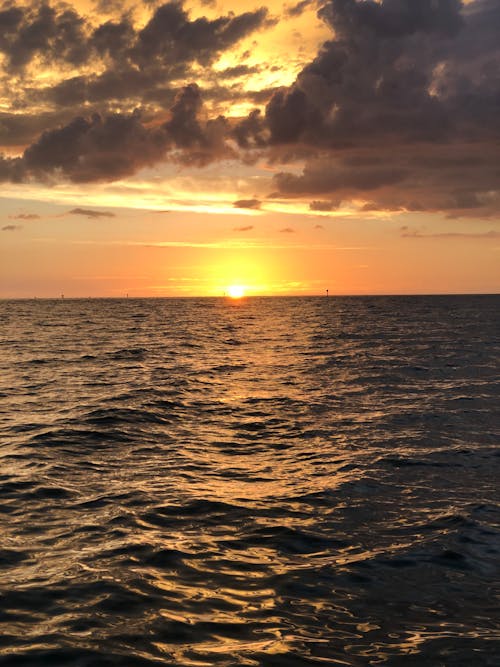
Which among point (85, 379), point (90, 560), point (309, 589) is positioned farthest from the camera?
point (85, 379)

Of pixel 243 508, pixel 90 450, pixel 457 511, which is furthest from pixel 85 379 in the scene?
pixel 457 511

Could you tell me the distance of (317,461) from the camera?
17.4 meters

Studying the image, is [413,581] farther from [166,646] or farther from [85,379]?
[85,379]

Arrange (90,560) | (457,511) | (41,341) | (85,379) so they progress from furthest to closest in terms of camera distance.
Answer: (41,341) → (85,379) → (457,511) → (90,560)

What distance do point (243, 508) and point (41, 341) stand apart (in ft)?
201

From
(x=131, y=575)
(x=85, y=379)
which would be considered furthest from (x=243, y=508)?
(x=85, y=379)

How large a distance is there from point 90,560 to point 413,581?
5.63 meters

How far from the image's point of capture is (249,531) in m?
11.9

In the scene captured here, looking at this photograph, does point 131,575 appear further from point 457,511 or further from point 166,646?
point 457,511

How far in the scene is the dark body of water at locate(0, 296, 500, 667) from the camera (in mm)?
7902

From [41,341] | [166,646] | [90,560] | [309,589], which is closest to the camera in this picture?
[166,646]

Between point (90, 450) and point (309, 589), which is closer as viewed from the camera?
point (309, 589)

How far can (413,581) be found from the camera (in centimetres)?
975

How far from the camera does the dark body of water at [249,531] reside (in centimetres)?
790
